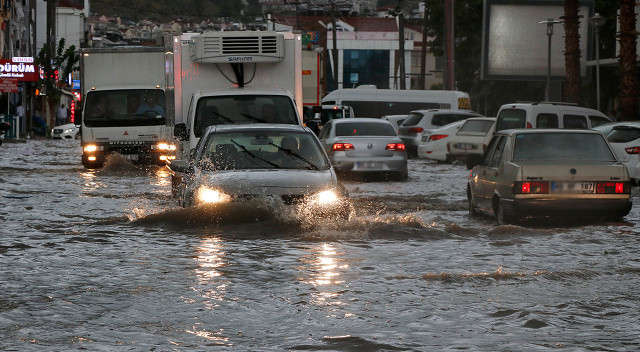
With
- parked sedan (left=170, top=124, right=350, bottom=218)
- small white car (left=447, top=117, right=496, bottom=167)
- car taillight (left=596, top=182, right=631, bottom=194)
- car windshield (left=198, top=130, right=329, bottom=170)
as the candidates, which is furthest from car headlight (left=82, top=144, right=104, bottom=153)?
car taillight (left=596, top=182, right=631, bottom=194)

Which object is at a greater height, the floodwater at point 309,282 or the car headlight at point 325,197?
the car headlight at point 325,197

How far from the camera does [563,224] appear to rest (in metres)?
15.9

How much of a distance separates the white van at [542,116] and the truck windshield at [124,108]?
8.65m

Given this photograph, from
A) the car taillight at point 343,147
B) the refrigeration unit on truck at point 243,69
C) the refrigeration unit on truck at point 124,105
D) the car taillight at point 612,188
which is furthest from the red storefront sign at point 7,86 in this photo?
the car taillight at point 612,188

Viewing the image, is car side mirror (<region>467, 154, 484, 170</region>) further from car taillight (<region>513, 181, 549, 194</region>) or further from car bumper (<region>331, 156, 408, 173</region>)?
car bumper (<region>331, 156, 408, 173</region>)

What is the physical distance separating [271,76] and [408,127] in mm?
18766

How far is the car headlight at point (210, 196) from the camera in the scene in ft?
44.6

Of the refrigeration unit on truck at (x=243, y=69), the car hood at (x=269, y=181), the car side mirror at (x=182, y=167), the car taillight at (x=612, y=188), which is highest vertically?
the refrigeration unit on truck at (x=243, y=69)

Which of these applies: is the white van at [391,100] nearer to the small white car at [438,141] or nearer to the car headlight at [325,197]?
the small white car at [438,141]

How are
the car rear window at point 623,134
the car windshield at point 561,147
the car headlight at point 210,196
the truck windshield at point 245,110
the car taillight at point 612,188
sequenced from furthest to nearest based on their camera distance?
the car rear window at point 623,134
the truck windshield at point 245,110
the car windshield at point 561,147
the car taillight at point 612,188
the car headlight at point 210,196

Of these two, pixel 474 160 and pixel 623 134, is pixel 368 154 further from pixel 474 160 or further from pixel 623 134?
pixel 474 160

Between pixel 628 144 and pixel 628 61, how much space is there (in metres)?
10.4

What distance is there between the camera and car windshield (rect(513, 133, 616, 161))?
1558 centimetres

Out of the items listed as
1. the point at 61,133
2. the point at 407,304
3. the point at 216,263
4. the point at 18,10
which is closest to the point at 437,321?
the point at 407,304
